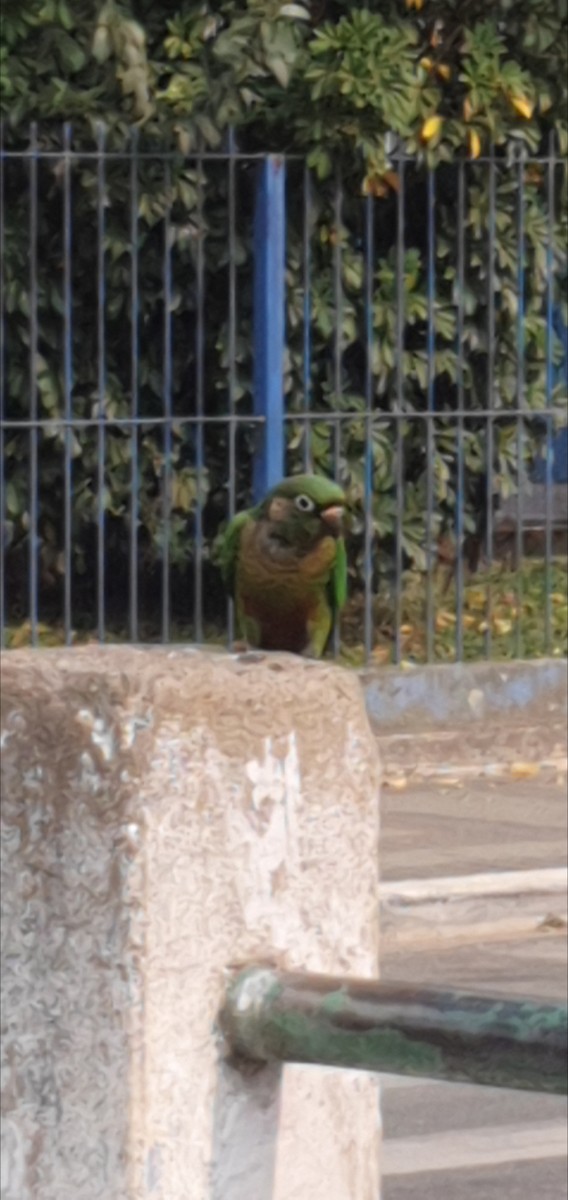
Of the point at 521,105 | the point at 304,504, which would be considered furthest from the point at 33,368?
the point at 521,105

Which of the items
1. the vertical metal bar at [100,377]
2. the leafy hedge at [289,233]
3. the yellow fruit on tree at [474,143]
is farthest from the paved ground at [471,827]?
the yellow fruit on tree at [474,143]

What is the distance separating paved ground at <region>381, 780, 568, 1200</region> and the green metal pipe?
138 inches

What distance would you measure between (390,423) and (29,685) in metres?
10.3

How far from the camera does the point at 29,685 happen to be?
7.61 feet

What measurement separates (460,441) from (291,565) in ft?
8.54

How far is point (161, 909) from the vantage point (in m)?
2.24

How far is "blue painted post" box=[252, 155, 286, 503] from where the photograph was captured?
11688 millimetres

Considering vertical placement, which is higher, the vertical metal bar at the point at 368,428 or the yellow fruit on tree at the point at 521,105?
the yellow fruit on tree at the point at 521,105

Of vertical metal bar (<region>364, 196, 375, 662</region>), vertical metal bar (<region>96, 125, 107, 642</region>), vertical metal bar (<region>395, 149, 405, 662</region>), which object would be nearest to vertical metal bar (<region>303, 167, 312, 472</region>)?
vertical metal bar (<region>364, 196, 375, 662</region>)

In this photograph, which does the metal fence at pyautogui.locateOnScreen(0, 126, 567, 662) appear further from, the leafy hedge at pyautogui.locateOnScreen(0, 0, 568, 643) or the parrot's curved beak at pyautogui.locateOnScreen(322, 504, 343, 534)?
the parrot's curved beak at pyautogui.locateOnScreen(322, 504, 343, 534)

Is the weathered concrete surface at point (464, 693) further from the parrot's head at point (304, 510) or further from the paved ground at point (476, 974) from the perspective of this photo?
the parrot's head at point (304, 510)

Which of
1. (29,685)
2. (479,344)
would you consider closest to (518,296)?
(479,344)

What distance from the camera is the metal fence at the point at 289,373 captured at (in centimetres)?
1194

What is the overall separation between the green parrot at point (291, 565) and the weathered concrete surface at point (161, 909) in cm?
726
